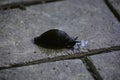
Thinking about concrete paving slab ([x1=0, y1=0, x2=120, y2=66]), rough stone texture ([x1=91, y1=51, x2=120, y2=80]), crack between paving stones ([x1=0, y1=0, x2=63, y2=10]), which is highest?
rough stone texture ([x1=91, y1=51, x2=120, y2=80])

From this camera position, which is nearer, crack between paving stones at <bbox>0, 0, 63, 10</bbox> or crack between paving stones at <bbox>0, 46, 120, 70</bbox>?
crack between paving stones at <bbox>0, 46, 120, 70</bbox>

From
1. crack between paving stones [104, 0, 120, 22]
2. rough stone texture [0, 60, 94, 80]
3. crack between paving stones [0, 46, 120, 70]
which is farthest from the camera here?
crack between paving stones [104, 0, 120, 22]

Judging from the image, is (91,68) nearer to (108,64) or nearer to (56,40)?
(108,64)

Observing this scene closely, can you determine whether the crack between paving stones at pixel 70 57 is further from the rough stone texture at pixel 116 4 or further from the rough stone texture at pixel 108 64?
the rough stone texture at pixel 116 4

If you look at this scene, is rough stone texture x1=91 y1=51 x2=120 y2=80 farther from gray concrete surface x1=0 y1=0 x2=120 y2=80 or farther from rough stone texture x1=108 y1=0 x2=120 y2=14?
rough stone texture x1=108 y1=0 x2=120 y2=14

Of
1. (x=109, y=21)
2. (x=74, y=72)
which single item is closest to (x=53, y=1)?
(x=109, y=21)

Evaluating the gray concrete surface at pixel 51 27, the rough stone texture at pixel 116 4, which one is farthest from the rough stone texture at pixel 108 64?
the rough stone texture at pixel 116 4

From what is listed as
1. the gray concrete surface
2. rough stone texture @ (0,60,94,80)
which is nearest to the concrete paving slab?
the gray concrete surface
